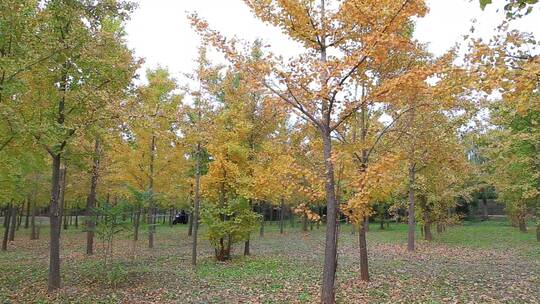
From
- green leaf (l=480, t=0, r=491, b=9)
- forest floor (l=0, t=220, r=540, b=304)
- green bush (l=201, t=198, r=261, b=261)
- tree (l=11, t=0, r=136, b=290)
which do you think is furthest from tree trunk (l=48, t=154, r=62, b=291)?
green leaf (l=480, t=0, r=491, b=9)

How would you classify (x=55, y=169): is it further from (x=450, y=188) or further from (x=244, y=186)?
(x=450, y=188)

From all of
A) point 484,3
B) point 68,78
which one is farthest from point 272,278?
point 484,3

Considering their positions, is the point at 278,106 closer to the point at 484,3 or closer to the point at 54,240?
the point at 484,3

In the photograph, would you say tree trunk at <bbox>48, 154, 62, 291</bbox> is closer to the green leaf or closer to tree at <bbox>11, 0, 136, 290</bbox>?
tree at <bbox>11, 0, 136, 290</bbox>

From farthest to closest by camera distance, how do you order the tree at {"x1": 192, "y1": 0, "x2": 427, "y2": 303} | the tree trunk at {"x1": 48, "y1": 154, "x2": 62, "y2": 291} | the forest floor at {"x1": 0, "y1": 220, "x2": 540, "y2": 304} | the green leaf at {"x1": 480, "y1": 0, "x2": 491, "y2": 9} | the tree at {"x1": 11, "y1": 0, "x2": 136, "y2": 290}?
the tree trunk at {"x1": 48, "y1": 154, "x2": 62, "y2": 291}
the tree at {"x1": 11, "y1": 0, "x2": 136, "y2": 290}
the forest floor at {"x1": 0, "y1": 220, "x2": 540, "y2": 304}
the tree at {"x1": 192, "y1": 0, "x2": 427, "y2": 303}
the green leaf at {"x1": 480, "y1": 0, "x2": 491, "y2": 9}

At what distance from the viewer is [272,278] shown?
10.8 meters

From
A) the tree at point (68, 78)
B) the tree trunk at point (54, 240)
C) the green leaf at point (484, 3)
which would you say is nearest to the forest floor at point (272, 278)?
the tree trunk at point (54, 240)

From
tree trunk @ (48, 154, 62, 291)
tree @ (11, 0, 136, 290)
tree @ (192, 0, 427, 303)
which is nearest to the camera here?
tree @ (192, 0, 427, 303)

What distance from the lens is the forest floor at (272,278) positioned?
8414 millimetres

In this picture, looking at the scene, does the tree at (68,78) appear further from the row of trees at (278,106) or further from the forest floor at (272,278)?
the forest floor at (272,278)

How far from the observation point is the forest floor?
8.41m

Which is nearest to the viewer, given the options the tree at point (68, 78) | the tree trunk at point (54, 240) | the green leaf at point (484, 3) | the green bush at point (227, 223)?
the green leaf at point (484, 3)

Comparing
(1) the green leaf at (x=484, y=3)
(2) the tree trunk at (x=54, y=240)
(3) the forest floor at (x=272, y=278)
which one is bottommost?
(3) the forest floor at (x=272, y=278)

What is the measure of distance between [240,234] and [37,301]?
24.5ft
